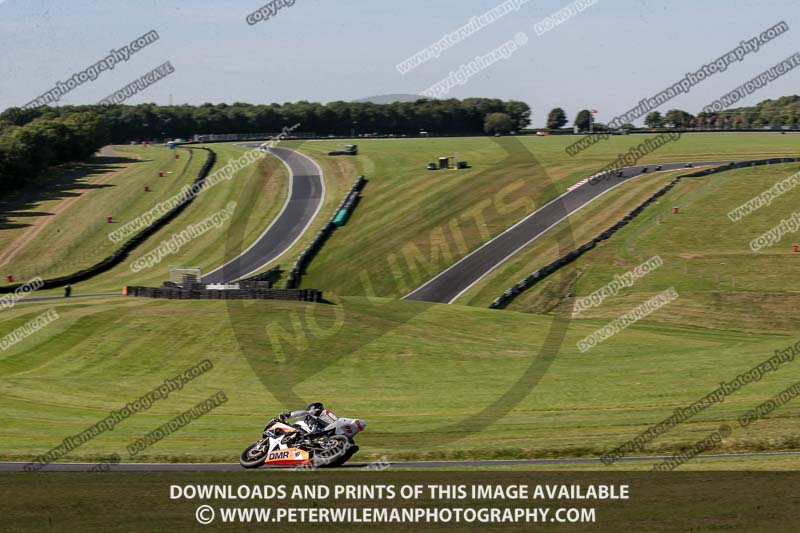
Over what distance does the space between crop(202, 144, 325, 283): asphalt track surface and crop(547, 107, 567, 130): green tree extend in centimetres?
7343

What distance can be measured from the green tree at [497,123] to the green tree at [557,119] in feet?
25.3

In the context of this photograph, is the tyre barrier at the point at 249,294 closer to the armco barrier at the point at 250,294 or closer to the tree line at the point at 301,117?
the armco barrier at the point at 250,294

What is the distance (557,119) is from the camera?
166875mm

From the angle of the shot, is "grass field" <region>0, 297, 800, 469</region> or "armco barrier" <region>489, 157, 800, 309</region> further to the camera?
"armco barrier" <region>489, 157, 800, 309</region>

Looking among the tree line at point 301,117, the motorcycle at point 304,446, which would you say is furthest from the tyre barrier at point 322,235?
the tree line at point 301,117

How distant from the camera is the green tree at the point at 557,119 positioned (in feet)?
545

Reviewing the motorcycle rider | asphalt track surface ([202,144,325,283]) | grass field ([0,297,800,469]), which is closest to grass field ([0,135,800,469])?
grass field ([0,297,800,469])

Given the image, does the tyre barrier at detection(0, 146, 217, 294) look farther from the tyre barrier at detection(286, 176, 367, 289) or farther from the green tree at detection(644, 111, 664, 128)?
the green tree at detection(644, 111, 664, 128)

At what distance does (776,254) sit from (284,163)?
65.9 m

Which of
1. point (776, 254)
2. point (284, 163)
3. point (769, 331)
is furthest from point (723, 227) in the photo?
point (284, 163)

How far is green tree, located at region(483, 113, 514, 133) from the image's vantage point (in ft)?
527

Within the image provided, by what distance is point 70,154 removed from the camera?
120m

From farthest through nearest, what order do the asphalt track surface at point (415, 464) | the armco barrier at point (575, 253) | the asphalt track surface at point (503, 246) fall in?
the asphalt track surface at point (503, 246)
the armco barrier at point (575, 253)
the asphalt track surface at point (415, 464)

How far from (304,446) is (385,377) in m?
13.8
